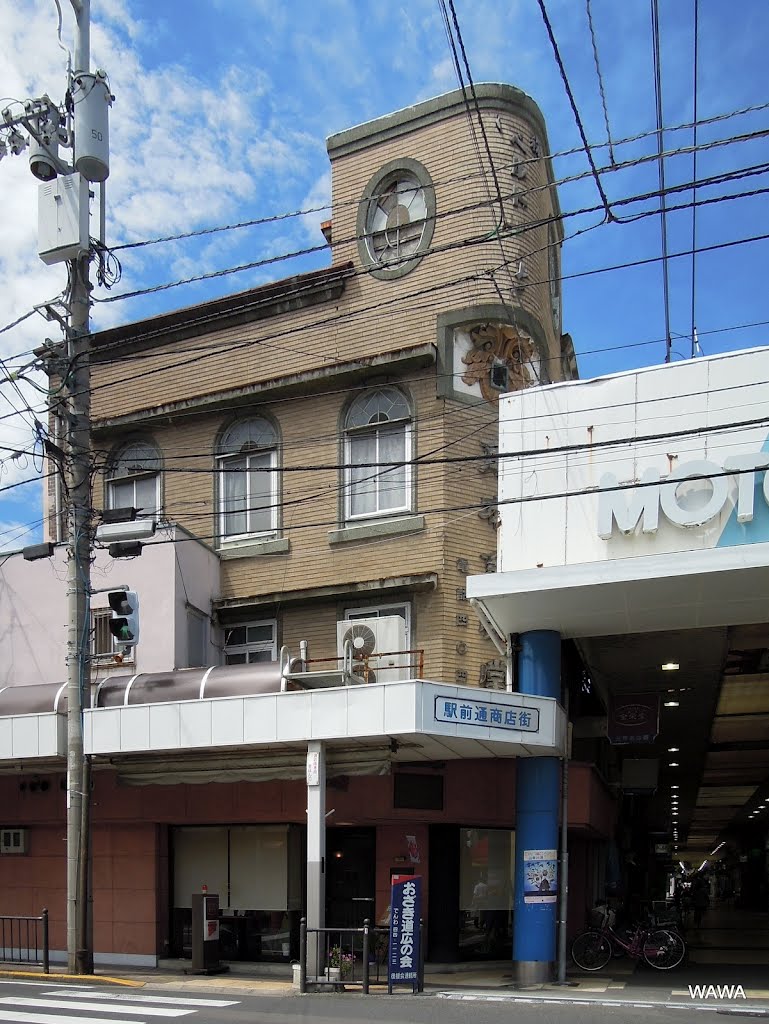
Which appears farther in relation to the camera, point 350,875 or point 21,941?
point 21,941

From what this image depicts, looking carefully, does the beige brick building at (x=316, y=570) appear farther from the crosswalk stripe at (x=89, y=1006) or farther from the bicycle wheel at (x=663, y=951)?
the crosswalk stripe at (x=89, y=1006)

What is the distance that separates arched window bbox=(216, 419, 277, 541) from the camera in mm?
22922

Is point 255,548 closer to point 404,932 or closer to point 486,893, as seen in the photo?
point 486,893

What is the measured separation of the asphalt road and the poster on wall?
2.10 m

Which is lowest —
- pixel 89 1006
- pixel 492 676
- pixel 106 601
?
pixel 89 1006

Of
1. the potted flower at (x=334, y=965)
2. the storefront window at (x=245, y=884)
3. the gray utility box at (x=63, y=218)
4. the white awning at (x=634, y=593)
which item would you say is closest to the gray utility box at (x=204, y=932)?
the storefront window at (x=245, y=884)

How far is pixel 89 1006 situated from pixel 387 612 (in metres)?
9.06

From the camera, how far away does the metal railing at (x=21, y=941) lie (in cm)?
2109

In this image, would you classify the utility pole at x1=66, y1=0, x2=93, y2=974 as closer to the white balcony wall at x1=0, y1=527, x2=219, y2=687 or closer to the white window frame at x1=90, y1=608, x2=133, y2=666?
the white balcony wall at x1=0, y1=527, x2=219, y2=687

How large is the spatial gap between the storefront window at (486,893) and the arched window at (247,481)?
7427 mm

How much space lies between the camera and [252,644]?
22.8m

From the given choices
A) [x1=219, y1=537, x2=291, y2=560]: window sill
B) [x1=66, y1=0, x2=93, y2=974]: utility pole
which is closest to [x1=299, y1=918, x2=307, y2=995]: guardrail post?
[x1=66, y1=0, x2=93, y2=974]: utility pole

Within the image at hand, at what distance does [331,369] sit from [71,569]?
6739 mm

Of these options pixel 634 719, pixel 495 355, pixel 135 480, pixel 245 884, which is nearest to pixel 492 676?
pixel 634 719
